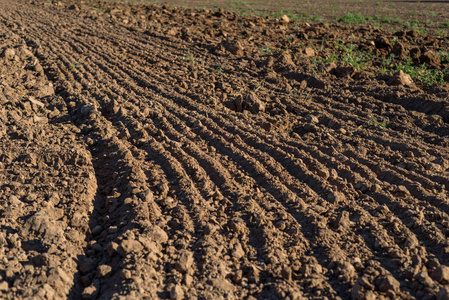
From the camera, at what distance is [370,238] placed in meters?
3.50

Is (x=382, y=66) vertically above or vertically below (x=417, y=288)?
above

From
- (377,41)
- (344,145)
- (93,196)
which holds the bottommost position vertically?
(93,196)

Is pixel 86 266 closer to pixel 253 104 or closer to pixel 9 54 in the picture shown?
pixel 253 104

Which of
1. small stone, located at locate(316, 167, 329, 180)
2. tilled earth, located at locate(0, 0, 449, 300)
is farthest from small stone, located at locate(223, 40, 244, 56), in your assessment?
small stone, located at locate(316, 167, 329, 180)

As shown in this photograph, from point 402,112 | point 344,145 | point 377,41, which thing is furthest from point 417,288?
point 377,41

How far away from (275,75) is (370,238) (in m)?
5.01

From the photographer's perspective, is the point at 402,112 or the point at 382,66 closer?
the point at 402,112

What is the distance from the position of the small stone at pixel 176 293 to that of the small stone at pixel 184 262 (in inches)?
8.0

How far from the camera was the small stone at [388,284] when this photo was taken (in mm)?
2908

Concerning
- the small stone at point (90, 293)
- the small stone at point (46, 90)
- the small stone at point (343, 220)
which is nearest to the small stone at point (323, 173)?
the small stone at point (343, 220)

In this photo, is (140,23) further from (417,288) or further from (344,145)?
(417,288)

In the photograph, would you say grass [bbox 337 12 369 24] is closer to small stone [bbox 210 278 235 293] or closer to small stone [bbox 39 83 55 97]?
small stone [bbox 39 83 55 97]

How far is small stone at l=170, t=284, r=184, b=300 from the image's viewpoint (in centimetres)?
285

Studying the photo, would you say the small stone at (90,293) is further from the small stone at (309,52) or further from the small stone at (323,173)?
the small stone at (309,52)
